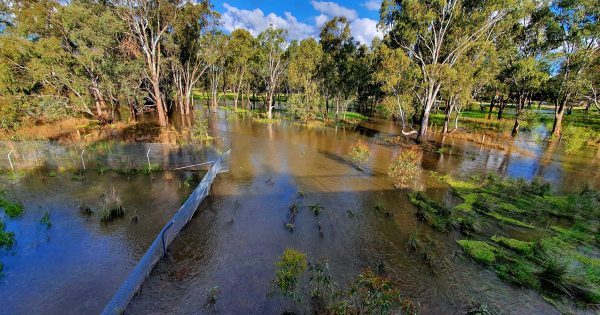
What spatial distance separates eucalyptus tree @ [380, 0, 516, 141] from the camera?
20.2 meters

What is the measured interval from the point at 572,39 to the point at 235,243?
120ft

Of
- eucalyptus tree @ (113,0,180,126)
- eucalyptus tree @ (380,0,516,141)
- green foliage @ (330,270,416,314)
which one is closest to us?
green foliage @ (330,270,416,314)

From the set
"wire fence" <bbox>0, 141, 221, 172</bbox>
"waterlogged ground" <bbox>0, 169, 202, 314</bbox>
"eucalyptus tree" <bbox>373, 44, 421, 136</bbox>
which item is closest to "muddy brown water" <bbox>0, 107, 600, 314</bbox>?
"waterlogged ground" <bbox>0, 169, 202, 314</bbox>

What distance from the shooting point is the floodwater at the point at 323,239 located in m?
6.62

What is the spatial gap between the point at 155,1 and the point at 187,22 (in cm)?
470

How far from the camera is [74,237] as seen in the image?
859 cm

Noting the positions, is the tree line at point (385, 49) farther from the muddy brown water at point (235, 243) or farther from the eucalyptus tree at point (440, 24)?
the muddy brown water at point (235, 243)

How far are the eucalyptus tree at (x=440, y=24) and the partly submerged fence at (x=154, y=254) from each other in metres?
19.8

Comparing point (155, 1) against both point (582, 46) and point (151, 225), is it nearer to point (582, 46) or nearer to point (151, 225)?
point (151, 225)

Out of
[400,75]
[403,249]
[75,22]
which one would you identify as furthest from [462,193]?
[75,22]

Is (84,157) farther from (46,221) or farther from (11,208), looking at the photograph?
(46,221)

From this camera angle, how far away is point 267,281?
23.4 ft

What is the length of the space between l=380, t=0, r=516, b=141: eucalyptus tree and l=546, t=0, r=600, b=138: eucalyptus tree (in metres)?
9.06

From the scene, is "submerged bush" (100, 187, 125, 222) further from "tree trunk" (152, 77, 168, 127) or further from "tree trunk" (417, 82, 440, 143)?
"tree trunk" (417, 82, 440, 143)
